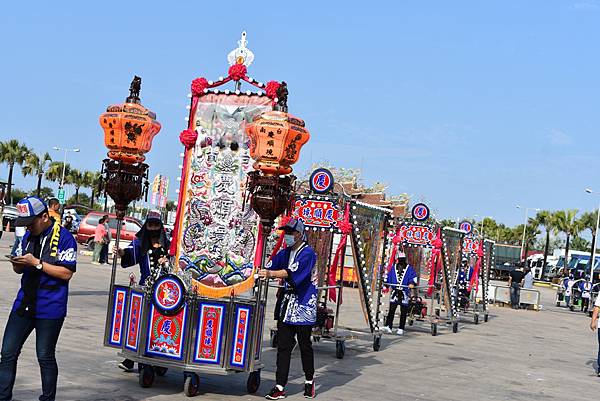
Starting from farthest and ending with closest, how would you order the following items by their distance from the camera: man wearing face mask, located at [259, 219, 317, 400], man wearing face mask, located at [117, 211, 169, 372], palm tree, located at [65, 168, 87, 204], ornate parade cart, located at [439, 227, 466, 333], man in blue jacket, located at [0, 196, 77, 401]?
palm tree, located at [65, 168, 87, 204]
ornate parade cart, located at [439, 227, 466, 333]
man wearing face mask, located at [117, 211, 169, 372]
man wearing face mask, located at [259, 219, 317, 400]
man in blue jacket, located at [0, 196, 77, 401]

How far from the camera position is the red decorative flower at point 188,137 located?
40.0ft

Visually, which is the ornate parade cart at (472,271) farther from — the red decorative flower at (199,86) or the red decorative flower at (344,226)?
the red decorative flower at (199,86)

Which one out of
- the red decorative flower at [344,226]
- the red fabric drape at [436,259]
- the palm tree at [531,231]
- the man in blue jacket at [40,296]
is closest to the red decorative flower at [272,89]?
the red decorative flower at [344,226]

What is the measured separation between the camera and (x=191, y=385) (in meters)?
9.26

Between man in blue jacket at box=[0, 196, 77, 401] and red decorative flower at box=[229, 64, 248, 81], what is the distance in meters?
5.60

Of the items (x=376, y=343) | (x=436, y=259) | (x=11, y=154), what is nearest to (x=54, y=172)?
(x=11, y=154)

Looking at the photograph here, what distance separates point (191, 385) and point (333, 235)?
18.8 ft

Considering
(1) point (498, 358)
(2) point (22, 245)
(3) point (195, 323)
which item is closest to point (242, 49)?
(3) point (195, 323)

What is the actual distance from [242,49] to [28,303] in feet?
20.8

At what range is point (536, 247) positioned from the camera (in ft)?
412

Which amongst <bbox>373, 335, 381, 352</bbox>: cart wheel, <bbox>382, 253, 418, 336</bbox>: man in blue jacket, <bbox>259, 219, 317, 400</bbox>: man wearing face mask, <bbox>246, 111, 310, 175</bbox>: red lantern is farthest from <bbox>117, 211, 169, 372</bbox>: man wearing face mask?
<bbox>382, 253, 418, 336</bbox>: man in blue jacket

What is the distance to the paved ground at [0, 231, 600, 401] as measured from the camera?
31.1 ft

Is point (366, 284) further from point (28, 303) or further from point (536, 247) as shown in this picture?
point (536, 247)

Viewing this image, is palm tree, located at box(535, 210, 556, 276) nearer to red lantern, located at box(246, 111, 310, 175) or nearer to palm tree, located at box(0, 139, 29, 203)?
palm tree, located at box(0, 139, 29, 203)
